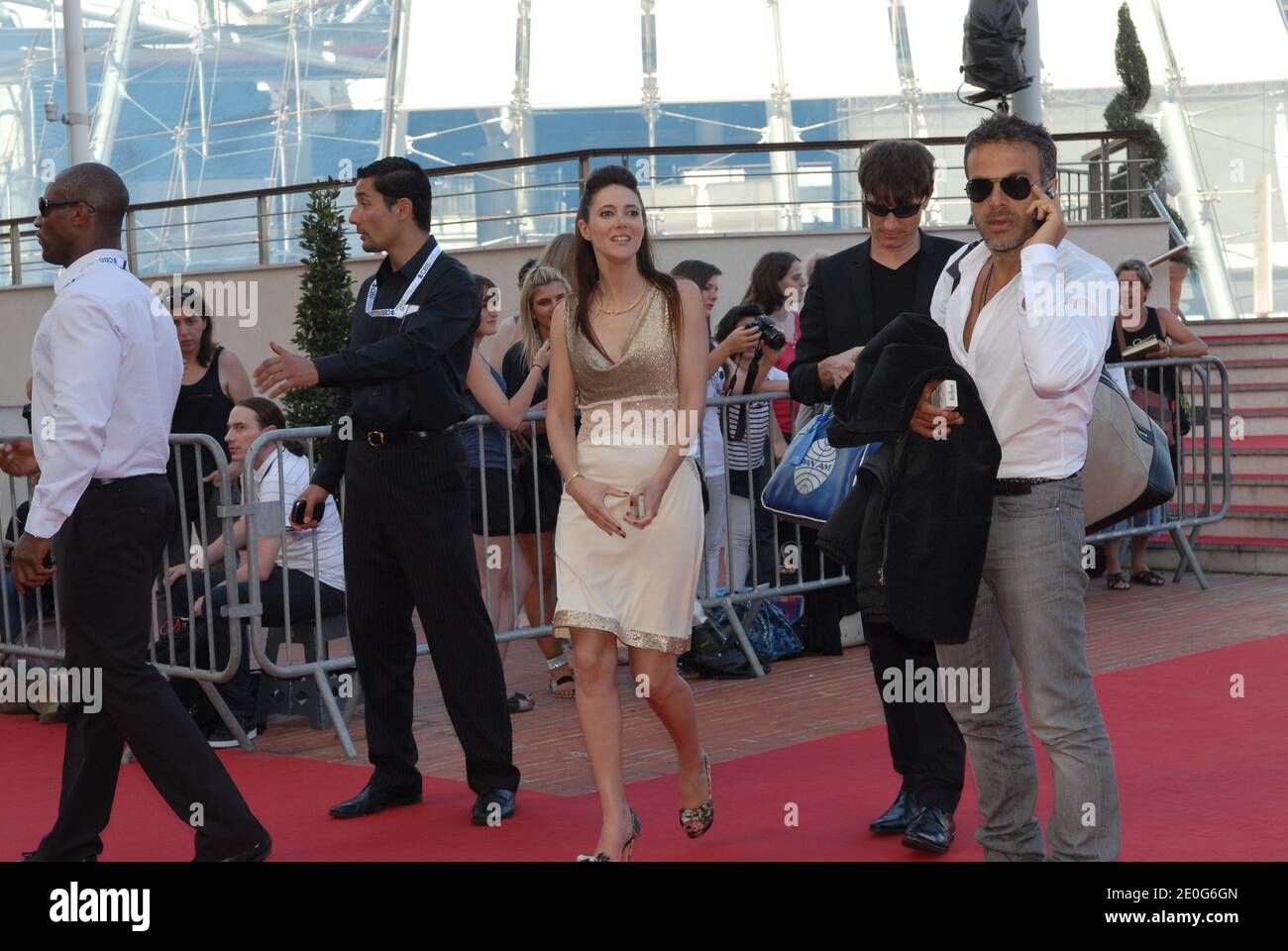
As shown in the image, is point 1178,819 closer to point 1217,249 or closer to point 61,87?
point 1217,249

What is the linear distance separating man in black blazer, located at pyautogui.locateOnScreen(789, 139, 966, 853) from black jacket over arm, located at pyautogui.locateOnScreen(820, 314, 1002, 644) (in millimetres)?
589

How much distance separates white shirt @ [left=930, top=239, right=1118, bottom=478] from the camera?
3930 millimetres

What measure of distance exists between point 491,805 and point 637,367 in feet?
5.29

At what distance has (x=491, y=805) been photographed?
220 inches

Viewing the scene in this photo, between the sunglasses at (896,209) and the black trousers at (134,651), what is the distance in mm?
2338

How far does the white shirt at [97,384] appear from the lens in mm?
4594

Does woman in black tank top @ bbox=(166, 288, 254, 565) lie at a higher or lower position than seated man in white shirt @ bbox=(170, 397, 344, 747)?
higher

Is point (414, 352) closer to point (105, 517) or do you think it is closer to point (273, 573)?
point (105, 517)

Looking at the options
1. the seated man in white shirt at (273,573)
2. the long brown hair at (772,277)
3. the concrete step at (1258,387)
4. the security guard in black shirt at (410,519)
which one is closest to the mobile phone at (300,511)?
the security guard in black shirt at (410,519)

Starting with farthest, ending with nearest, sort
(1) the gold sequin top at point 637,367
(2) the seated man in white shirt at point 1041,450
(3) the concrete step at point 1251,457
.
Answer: (3) the concrete step at point 1251,457 → (1) the gold sequin top at point 637,367 → (2) the seated man in white shirt at point 1041,450

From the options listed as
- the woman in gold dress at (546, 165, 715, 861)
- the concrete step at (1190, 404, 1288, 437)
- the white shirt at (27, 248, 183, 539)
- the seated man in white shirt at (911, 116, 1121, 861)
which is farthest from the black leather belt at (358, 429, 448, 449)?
the concrete step at (1190, 404, 1288, 437)

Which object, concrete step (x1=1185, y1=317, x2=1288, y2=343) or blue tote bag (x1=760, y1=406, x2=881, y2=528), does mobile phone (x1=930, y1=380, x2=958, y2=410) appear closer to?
blue tote bag (x1=760, y1=406, x2=881, y2=528)

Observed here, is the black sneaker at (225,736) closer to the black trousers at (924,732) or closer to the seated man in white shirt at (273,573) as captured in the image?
the seated man in white shirt at (273,573)

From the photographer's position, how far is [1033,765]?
14.6 ft
